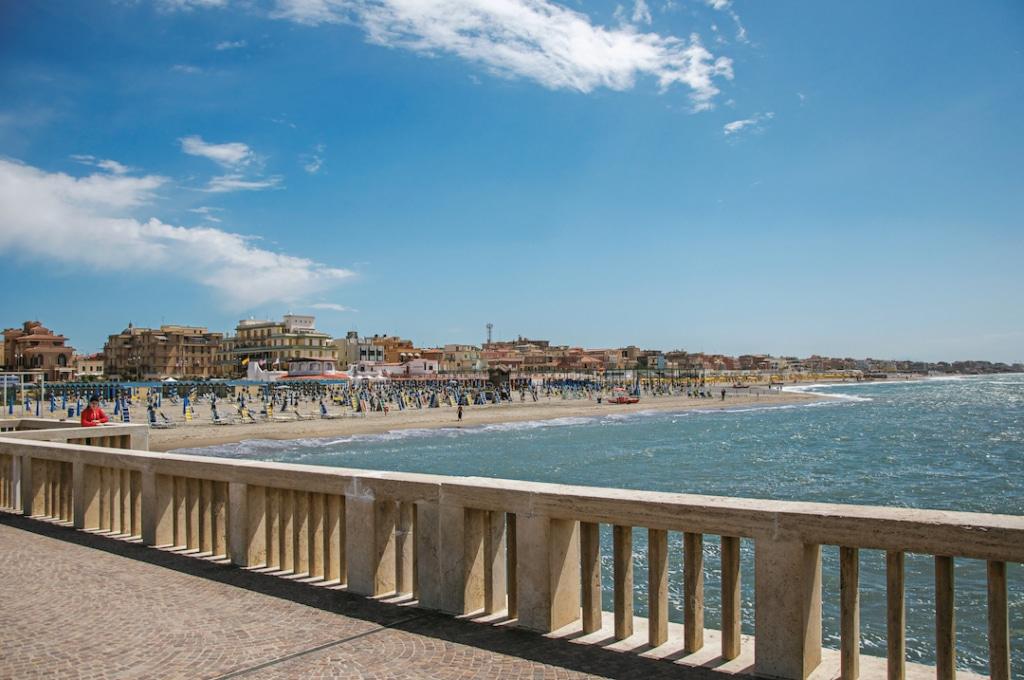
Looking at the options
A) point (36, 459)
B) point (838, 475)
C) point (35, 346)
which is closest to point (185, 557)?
point (36, 459)

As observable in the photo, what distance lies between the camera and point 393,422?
180 feet

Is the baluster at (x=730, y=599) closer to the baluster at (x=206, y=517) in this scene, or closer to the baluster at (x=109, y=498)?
the baluster at (x=206, y=517)

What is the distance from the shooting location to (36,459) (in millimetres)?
8578

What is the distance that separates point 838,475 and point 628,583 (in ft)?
83.4

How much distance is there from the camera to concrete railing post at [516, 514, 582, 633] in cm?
438

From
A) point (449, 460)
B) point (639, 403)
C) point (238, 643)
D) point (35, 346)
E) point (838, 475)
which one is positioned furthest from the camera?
point (35, 346)

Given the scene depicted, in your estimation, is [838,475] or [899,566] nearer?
[899,566]

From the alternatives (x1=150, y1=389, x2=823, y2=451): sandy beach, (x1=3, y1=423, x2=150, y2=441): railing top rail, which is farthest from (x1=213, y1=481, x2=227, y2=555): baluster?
(x1=150, y1=389, x2=823, y2=451): sandy beach

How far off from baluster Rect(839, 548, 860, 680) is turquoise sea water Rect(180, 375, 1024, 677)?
4494 mm

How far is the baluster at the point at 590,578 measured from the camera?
172 inches

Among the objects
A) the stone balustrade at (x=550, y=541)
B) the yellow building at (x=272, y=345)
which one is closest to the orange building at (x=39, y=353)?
the yellow building at (x=272, y=345)

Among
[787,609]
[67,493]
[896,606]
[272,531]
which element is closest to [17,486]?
[67,493]

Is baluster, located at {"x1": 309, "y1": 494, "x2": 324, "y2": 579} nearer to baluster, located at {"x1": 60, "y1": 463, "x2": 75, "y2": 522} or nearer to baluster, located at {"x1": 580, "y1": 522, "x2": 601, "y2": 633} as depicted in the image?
baluster, located at {"x1": 580, "y1": 522, "x2": 601, "y2": 633}

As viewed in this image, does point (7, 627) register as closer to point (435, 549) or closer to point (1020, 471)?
point (435, 549)
